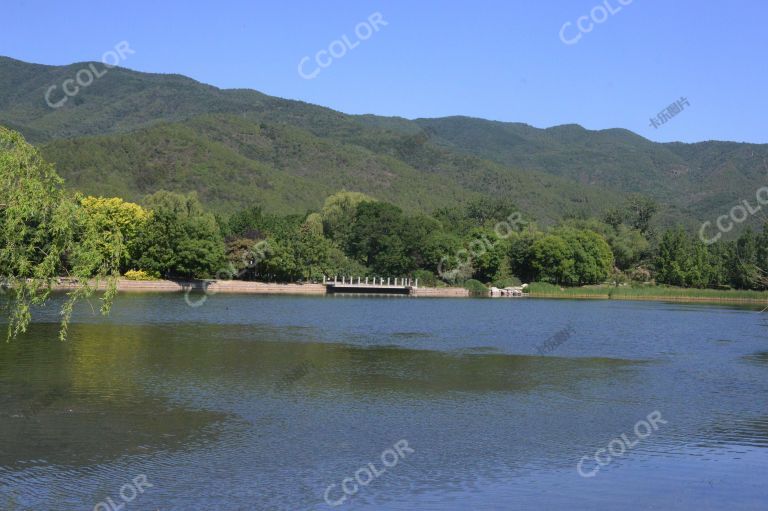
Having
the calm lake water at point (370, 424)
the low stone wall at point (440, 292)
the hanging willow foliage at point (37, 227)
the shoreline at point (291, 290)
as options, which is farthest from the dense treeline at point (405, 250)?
the hanging willow foliage at point (37, 227)

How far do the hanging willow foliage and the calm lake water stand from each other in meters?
3.06

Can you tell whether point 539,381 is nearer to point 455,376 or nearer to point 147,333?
point 455,376

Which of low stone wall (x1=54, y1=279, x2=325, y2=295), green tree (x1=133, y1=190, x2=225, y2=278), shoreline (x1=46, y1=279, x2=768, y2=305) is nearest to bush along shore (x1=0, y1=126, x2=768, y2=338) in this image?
green tree (x1=133, y1=190, x2=225, y2=278)

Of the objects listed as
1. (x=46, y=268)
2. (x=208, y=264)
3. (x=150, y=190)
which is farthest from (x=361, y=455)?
(x=150, y=190)

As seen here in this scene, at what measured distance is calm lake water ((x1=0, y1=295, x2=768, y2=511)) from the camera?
1357 cm

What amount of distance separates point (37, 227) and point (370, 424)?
30.8 feet

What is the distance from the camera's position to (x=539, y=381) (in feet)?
86.5

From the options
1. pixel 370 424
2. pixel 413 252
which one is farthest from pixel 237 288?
pixel 370 424

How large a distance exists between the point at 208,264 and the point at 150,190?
71.6 metres

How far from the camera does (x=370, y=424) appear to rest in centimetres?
1881

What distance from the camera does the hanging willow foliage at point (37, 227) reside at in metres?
18.4

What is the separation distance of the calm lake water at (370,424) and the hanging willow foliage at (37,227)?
10.0ft

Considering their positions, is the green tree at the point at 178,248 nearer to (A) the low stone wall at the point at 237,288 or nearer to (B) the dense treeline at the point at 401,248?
(B) the dense treeline at the point at 401,248

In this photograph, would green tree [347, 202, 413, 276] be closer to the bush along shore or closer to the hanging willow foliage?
the bush along shore
